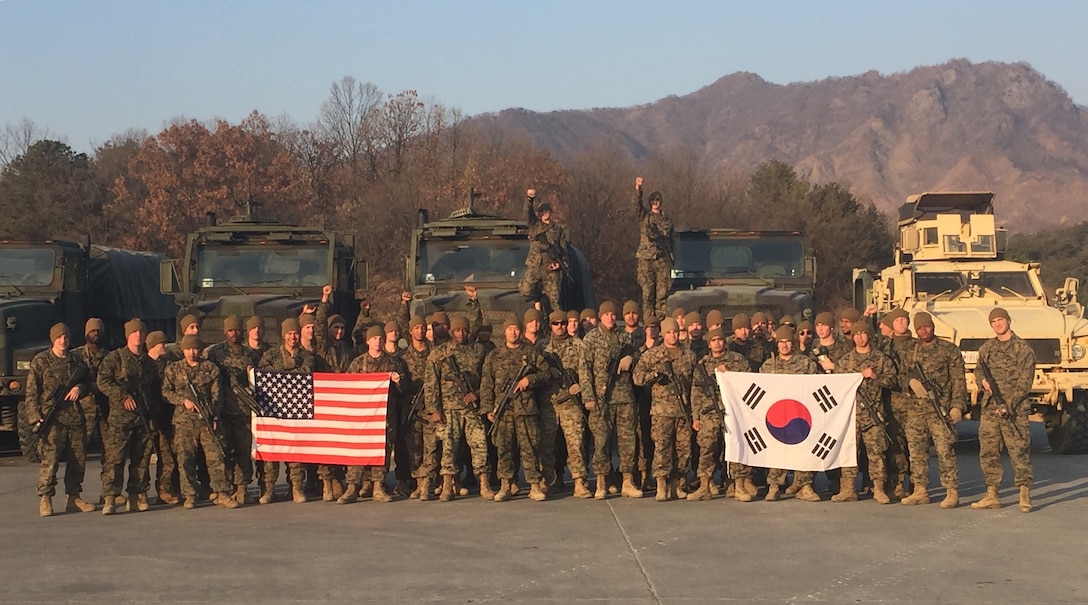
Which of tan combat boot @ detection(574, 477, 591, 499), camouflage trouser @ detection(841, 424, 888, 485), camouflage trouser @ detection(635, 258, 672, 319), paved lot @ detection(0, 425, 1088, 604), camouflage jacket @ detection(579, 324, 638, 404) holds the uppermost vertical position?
camouflage trouser @ detection(635, 258, 672, 319)

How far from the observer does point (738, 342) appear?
1202cm

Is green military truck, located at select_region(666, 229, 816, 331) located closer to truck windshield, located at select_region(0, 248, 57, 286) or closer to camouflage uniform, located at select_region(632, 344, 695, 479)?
camouflage uniform, located at select_region(632, 344, 695, 479)

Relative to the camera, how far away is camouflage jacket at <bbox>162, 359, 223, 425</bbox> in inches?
412

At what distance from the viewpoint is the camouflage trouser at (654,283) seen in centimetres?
1493

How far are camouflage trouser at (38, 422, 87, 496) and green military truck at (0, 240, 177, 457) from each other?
2.88m

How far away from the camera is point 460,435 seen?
10883 millimetres

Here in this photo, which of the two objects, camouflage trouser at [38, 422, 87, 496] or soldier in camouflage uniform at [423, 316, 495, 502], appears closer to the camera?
camouflage trouser at [38, 422, 87, 496]

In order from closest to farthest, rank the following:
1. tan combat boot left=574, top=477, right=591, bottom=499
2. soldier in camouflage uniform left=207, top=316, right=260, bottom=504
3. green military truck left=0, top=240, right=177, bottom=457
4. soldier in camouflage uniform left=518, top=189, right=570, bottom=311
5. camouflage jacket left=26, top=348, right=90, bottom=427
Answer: camouflage jacket left=26, top=348, right=90, bottom=427 < soldier in camouflage uniform left=207, top=316, right=260, bottom=504 < tan combat boot left=574, top=477, right=591, bottom=499 < green military truck left=0, top=240, right=177, bottom=457 < soldier in camouflage uniform left=518, top=189, right=570, bottom=311

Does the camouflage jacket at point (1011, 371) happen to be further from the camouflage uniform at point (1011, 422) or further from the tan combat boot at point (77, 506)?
the tan combat boot at point (77, 506)

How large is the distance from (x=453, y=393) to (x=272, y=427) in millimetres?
1592

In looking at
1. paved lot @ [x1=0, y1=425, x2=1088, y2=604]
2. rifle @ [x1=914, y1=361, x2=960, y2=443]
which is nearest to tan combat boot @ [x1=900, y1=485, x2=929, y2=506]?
paved lot @ [x1=0, y1=425, x2=1088, y2=604]

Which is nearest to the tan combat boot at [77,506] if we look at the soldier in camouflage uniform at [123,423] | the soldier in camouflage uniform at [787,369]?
the soldier in camouflage uniform at [123,423]

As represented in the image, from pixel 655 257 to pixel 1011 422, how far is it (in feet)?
17.5

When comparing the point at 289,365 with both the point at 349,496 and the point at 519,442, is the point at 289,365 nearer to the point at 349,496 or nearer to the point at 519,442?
the point at 349,496
